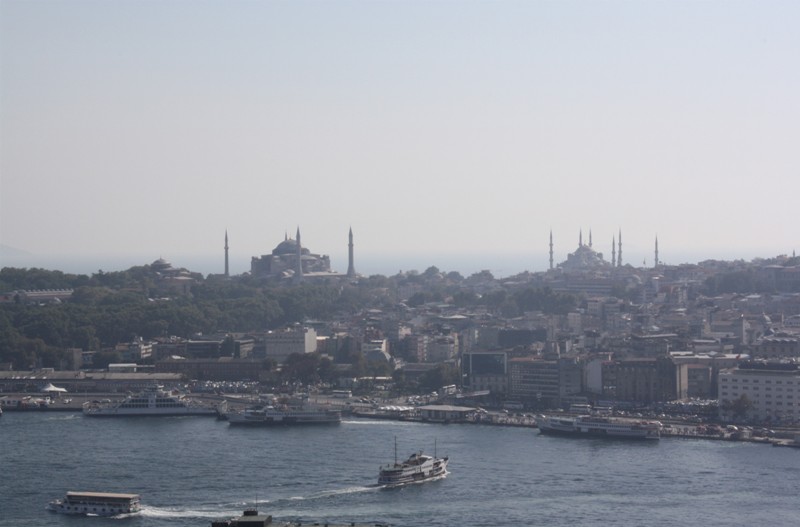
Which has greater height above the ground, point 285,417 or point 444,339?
point 444,339

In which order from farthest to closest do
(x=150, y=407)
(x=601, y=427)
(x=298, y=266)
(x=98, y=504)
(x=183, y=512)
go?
(x=298, y=266), (x=150, y=407), (x=601, y=427), (x=98, y=504), (x=183, y=512)

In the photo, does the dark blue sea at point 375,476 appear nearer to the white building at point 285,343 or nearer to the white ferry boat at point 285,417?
the white ferry boat at point 285,417

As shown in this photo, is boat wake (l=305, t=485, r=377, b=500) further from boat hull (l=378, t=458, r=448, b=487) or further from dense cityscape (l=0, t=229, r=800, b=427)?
dense cityscape (l=0, t=229, r=800, b=427)

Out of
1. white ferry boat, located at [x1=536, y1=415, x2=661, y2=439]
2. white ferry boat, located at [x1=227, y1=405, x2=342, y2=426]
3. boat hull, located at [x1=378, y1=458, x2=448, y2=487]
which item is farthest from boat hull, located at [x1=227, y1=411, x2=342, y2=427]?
boat hull, located at [x1=378, y1=458, x2=448, y2=487]

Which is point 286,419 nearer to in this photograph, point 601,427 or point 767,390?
point 601,427

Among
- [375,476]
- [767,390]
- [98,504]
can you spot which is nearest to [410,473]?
[375,476]

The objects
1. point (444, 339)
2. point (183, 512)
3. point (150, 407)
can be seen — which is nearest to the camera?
point (183, 512)
